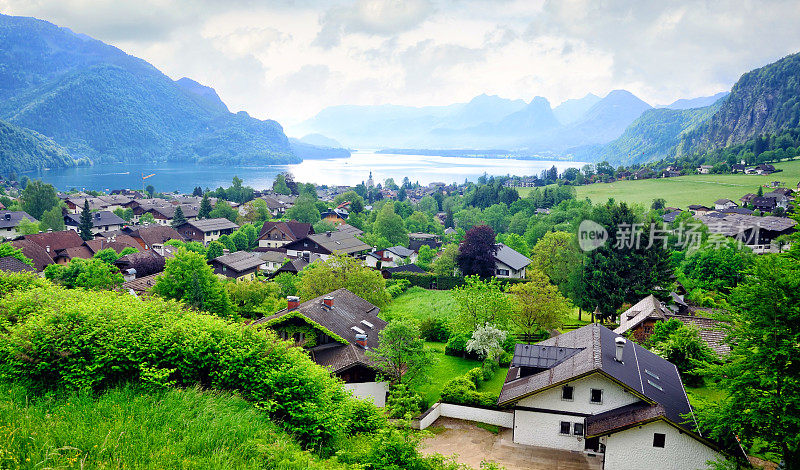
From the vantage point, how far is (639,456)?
15.4 m

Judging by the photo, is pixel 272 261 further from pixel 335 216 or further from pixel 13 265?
pixel 335 216

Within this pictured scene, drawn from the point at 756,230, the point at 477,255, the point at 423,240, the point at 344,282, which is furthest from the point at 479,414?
the point at 423,240

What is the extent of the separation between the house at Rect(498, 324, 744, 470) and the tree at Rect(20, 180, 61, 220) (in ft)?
283

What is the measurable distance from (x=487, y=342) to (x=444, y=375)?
2.93 m

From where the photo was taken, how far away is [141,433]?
30.3ft

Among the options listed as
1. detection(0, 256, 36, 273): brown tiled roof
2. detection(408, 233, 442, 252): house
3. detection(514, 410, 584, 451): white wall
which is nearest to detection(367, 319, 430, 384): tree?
detection(514, 410, 584, 451): white wall

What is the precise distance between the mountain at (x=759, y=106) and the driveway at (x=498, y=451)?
7211 inches

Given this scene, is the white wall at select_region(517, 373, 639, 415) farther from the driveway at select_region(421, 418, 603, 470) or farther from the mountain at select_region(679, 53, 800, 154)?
the mountain at select_region(679, 53, 800, 154)

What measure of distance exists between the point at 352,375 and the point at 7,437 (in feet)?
44.5

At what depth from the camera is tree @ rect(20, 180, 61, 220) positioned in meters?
78.8

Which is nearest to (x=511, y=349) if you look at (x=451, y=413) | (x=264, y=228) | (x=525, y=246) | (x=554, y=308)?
(x=554, y=308)

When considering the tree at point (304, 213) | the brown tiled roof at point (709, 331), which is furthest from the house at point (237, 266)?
the brown tiled roof at point (709, 331)

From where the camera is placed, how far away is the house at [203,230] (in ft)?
238

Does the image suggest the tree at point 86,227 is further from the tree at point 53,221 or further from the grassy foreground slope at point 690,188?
the grassy foreground slope at point 690,188
